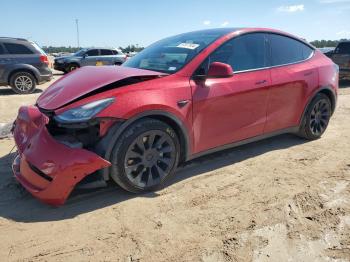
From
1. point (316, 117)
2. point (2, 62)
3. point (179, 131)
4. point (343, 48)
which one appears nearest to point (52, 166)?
point (179, 131)

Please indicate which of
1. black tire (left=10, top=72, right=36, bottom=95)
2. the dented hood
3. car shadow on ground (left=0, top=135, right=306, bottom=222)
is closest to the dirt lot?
car shadow on ground (left=0, top=135, right=306, bottom=222)

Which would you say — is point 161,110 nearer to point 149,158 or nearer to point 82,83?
point 149,158

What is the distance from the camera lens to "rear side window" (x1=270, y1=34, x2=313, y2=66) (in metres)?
4.67

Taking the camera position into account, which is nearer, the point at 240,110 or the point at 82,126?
the point at 82,126

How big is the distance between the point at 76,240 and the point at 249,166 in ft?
7.80

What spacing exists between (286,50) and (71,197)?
11.2 feet

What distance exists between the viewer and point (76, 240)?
282cm

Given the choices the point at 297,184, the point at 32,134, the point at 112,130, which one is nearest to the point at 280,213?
the point at 297,184

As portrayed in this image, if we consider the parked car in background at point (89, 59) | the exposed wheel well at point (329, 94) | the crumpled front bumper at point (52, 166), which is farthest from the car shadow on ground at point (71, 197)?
the parked car in background at point (89, 59)

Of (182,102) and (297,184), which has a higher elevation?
(182,102)

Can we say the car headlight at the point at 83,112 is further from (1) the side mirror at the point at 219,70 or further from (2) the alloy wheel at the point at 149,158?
(1) the side mirror at the point at 219,70

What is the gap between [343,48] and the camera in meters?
13.2

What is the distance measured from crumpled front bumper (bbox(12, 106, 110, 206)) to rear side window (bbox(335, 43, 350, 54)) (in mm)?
12553

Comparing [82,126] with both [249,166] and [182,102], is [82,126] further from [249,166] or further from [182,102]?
[249,166]
